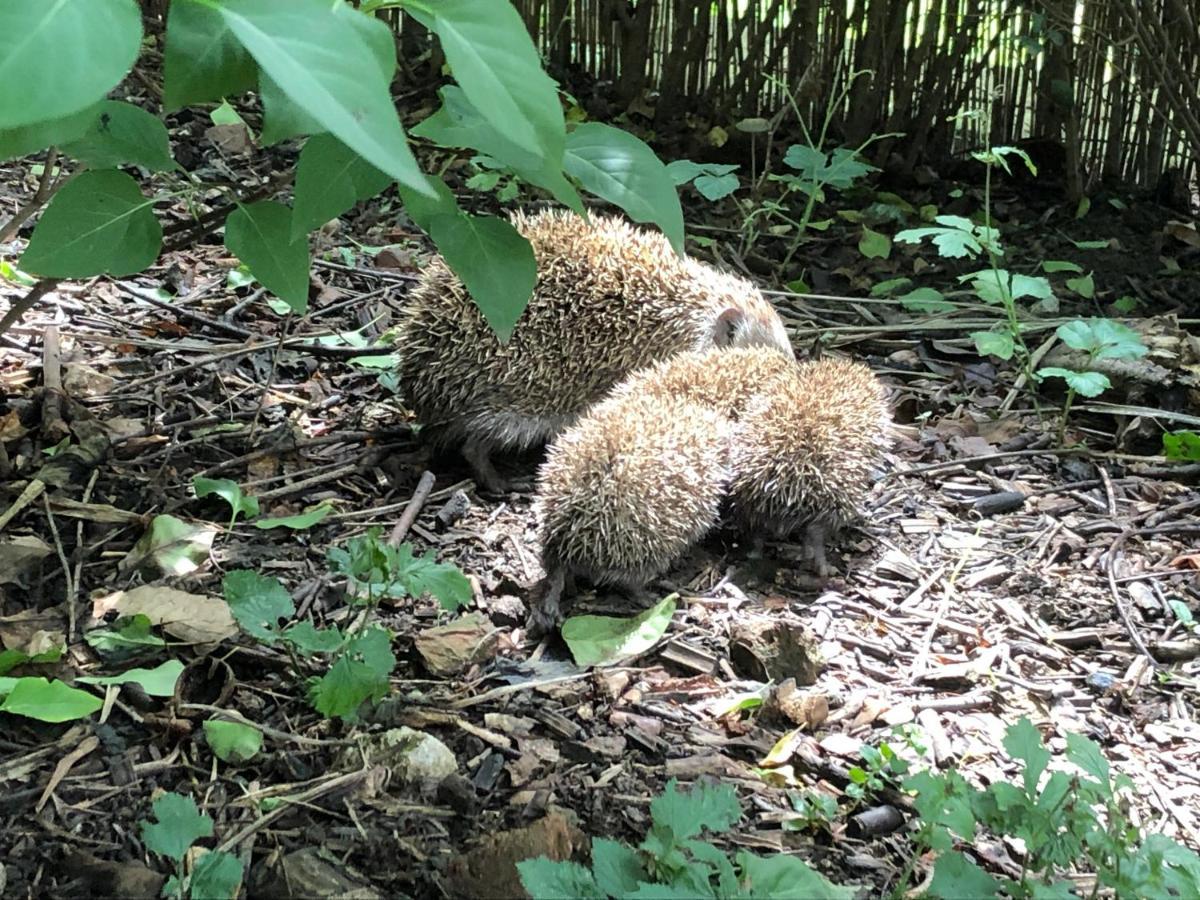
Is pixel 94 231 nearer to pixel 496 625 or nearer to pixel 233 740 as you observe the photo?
pixel 233 740

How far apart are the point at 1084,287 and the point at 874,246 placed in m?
1.22

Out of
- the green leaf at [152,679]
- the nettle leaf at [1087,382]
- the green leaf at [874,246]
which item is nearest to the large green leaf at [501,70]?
the green leaf at [152,679]

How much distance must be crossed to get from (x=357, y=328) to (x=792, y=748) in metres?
3.16

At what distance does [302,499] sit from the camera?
3.92 m

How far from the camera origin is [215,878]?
2047mm

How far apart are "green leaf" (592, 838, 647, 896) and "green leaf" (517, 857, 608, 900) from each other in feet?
0.07

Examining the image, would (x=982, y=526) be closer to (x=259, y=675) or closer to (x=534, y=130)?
(x=259, y=675)

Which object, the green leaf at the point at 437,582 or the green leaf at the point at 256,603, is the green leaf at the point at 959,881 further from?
the green leaf at the point at 256,603

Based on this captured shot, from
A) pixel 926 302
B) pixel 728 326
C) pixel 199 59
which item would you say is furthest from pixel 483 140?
pixel 926 302

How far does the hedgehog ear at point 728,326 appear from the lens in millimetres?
5105

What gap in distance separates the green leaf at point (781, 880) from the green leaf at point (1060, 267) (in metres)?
5.27

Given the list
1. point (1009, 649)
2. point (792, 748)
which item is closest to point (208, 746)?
point (792, 748)

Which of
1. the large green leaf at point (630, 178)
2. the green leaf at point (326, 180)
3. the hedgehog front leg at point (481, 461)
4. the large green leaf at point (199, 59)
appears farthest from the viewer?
the hedgehog front leg at point (481, 461)

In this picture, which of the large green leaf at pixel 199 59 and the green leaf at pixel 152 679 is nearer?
the large green leaf at pixel 199 59
